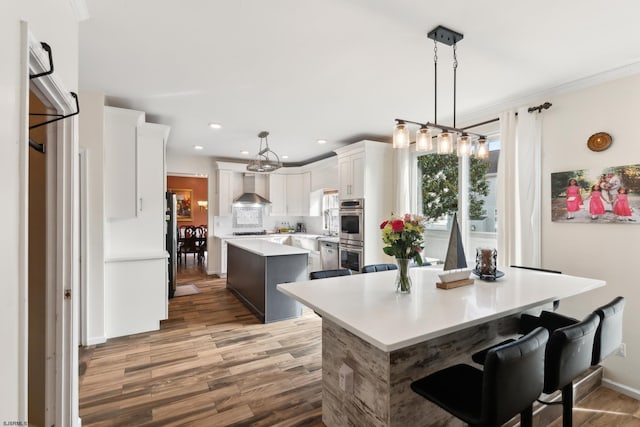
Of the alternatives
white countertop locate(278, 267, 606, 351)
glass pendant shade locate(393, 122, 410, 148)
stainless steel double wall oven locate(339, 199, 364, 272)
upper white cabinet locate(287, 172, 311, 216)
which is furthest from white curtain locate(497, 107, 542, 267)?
upper white cabinet locate(287, 172, 311, 216)

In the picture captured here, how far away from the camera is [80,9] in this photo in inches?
70.3

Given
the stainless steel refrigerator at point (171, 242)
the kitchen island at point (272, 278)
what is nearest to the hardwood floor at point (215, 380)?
the kitchen island at point (272, 278)

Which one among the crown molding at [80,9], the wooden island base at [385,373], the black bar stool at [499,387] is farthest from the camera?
the crown molding at [80,9]

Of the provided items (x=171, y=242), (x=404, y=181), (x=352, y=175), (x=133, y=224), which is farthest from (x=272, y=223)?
(x=133, y=224)

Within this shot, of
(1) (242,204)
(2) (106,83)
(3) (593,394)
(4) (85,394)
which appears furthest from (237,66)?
(1) (242,204)

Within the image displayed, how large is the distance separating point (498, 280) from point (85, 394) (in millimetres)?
3254

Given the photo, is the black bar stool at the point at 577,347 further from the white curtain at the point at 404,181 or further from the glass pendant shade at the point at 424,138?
the white curtain at the point at 404,181

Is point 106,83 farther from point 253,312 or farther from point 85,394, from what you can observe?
point 253,312

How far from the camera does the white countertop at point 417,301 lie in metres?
1.35

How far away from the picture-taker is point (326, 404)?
6.57 feet

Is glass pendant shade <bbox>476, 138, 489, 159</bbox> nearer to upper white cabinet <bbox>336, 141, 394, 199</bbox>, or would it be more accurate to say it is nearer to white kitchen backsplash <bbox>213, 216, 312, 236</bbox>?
upper white cabinet <bbox>336, 141, 394, 199</bbox>

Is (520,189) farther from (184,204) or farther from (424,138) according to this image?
(184,204)

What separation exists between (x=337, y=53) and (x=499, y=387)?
2.29 m

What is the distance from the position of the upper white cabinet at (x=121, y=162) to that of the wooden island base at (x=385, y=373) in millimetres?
2693
